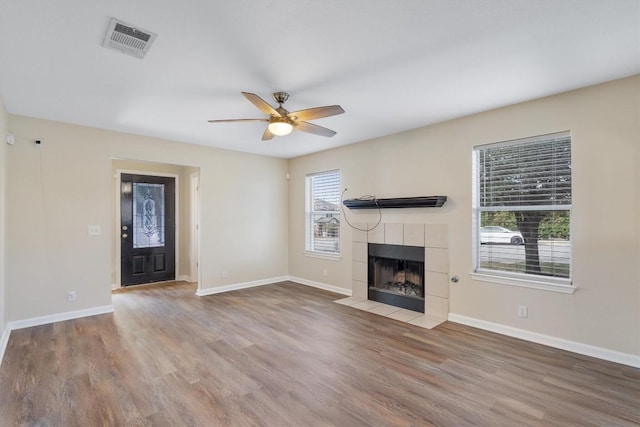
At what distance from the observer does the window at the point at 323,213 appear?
5.62m

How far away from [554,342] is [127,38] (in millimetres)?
4601

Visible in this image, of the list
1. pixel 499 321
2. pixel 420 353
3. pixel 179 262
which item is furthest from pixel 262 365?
pixel 179 262

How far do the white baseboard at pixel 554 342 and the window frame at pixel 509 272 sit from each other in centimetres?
50

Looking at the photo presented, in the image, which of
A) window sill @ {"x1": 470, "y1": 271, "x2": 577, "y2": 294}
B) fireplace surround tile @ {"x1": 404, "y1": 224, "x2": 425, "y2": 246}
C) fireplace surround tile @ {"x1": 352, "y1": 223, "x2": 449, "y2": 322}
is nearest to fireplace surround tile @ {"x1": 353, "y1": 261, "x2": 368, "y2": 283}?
fireplace surround tile @ {"x1": 352, "y1": 223, "x2": 449, "y2": 322}

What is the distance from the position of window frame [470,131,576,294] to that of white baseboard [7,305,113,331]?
492cm

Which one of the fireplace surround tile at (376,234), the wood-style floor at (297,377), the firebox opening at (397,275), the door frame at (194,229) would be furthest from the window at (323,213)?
the door frame at (194,229)

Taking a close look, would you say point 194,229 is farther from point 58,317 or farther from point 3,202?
point 3,202

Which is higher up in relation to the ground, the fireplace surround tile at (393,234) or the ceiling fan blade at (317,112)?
the ceiling fan blade at (317,112)

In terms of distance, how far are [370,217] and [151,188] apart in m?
4.42

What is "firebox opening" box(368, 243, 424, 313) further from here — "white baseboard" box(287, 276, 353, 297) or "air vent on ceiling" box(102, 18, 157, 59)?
"air vent on ceiling" box(102, 18, 157, 59)

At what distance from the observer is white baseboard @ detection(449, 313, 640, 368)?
109 inches

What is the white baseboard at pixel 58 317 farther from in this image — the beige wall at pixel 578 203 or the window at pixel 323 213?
the beige wall at pixel 578 203

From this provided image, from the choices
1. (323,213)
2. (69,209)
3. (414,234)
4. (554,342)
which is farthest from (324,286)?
(69,209)

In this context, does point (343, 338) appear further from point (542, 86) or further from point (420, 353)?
point (542, 86)
